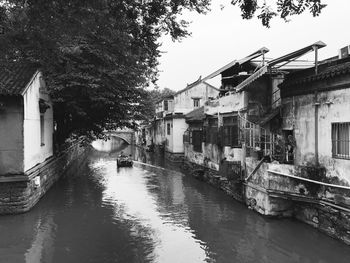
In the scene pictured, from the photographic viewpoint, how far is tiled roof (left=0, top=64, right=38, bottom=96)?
15.6 metres

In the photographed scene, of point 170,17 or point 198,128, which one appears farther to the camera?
point 198,128

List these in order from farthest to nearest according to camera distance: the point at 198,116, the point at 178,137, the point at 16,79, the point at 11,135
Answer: the point at 178,137 → the point at 198,116 → the point at 16,79 → the point at 11,135

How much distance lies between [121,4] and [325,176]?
393 inches

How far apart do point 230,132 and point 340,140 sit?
9.20 m

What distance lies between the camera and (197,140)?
31266mm

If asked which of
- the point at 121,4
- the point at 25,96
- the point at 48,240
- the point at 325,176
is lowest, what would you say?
the point at 48,240

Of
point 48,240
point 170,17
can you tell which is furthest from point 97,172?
point 170,17

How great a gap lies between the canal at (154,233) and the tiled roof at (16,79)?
5.37 metres

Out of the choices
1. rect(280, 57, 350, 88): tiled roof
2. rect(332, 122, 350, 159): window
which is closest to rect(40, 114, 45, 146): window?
rect(280, 57, 350, 88): tiled roof

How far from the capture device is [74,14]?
732 cm

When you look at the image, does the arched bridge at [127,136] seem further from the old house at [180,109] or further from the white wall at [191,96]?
the white wall at [191,96]

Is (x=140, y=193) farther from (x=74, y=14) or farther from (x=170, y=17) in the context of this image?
(x=74, y=14)

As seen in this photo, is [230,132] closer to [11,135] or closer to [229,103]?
[229,103]

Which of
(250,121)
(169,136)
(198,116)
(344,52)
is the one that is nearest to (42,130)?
(250,121)
